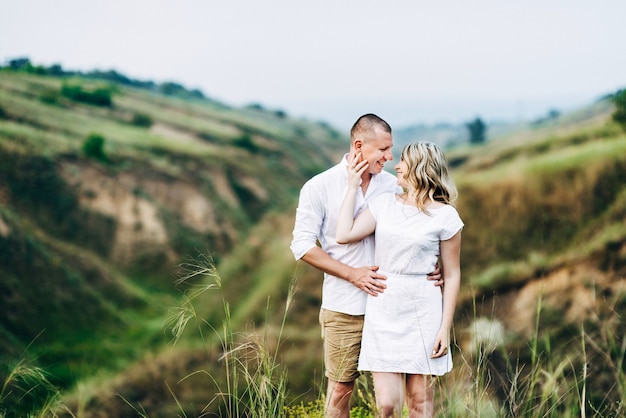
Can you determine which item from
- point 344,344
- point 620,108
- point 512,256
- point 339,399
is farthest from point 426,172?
point 620,108

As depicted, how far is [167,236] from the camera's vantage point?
84.9ft

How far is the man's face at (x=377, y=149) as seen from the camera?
4605 mm

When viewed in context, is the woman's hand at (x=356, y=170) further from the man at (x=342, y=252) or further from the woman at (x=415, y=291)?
the woman at (x=415, y=291)

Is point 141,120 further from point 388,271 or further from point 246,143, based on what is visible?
point 388,271

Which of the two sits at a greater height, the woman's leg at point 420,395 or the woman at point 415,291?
the woman at point 415,291

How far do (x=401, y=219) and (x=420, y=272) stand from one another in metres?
0.35

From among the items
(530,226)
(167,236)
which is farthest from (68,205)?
(530,226)

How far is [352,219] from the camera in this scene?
461cm

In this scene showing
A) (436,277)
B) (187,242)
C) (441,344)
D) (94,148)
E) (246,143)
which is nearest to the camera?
(441,344)

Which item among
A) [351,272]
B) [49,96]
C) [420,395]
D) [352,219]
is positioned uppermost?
[49,96]

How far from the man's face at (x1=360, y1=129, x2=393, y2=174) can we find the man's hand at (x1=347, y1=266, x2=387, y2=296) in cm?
68

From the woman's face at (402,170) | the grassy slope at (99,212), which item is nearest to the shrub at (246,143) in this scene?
the grassy slope at (99,212)

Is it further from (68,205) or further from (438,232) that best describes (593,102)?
(438,232)

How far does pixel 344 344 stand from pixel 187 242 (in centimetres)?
2207
